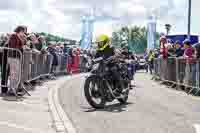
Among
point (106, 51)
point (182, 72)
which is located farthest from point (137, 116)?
point (182, 72)

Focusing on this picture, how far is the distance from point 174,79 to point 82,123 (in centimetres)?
1090

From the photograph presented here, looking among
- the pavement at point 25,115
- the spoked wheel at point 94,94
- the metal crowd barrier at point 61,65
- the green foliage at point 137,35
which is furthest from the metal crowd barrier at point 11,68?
the green foliage at point 137,35

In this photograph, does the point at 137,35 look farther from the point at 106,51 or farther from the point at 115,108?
the point at 115,108

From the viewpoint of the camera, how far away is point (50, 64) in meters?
23.0

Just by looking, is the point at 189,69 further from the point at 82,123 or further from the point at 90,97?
the point at 82,123

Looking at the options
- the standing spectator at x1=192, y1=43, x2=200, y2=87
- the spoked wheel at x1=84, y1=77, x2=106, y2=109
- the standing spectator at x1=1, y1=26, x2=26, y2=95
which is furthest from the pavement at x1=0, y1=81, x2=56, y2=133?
the standing spectator at x1=192, y1=43, x2=200, y2=87

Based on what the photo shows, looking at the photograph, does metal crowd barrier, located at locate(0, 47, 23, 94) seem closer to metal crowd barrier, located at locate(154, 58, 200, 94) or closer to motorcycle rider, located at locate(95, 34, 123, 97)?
motorcycle rider, located at locate(95, 34, 123, 97)

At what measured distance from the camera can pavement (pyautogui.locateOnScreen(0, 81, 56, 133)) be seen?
897cm

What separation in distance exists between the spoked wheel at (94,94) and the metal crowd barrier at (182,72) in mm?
5425

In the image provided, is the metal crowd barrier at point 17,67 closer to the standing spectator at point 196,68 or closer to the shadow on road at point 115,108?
the shadow on road at point 115,108

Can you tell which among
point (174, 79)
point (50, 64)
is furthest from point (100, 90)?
point (50, 64)

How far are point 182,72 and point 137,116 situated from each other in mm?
8169

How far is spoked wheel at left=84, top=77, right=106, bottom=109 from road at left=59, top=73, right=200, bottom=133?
179mm

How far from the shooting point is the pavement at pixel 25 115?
897 centimetres
